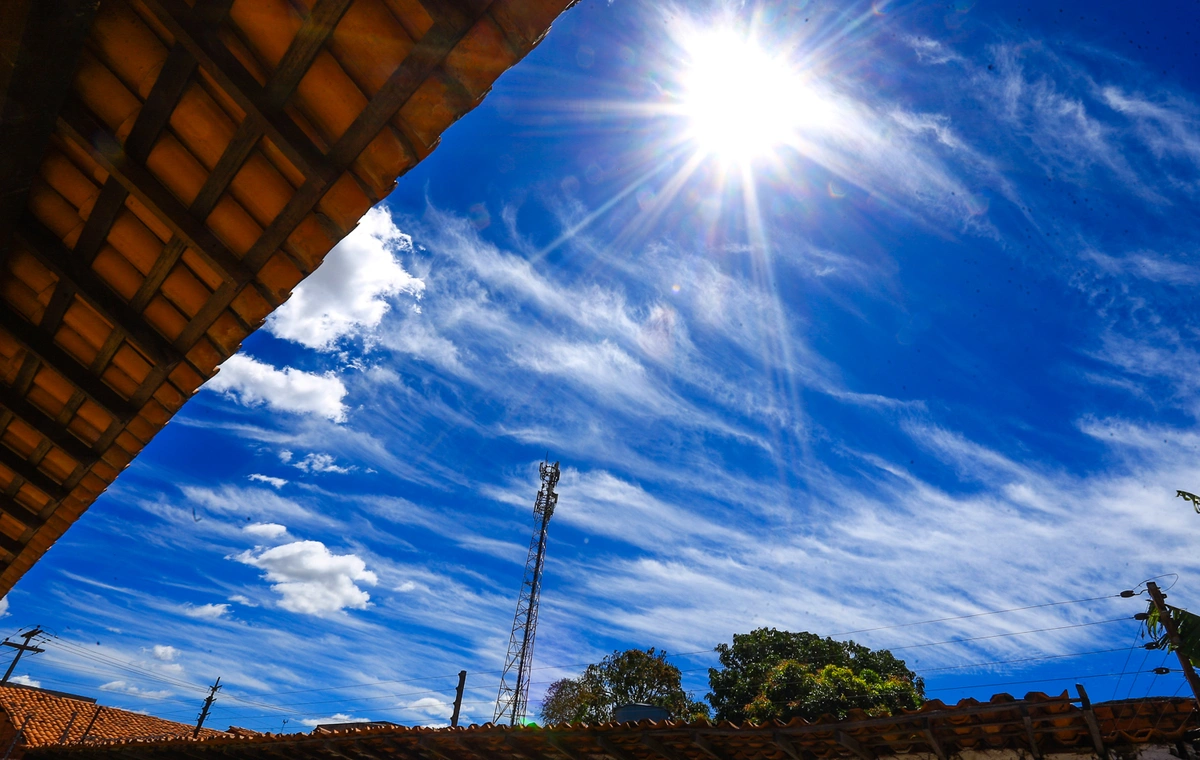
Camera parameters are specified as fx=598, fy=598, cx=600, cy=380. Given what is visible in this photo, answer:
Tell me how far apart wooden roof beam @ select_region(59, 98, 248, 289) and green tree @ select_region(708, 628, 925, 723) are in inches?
927

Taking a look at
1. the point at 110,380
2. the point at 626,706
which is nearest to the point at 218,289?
the point at 110,380

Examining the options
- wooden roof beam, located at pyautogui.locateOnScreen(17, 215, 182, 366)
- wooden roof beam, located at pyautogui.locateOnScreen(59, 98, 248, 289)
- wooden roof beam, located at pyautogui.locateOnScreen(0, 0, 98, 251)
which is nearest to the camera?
wooden roof beam, located at pyautogui.locateOnScreen(0, 0, 98, 251)

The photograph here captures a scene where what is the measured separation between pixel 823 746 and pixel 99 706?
31.9 meters

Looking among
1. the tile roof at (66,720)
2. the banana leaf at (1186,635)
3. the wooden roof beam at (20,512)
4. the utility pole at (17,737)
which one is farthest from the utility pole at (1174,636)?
the utility pole at (17,737)

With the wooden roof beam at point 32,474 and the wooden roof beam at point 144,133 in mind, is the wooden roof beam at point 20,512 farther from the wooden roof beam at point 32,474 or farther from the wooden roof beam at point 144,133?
the wooden roof beam at point 144,133

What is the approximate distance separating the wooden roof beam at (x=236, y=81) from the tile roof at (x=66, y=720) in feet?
76.6

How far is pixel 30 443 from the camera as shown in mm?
3684

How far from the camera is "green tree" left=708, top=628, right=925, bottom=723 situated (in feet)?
75.6

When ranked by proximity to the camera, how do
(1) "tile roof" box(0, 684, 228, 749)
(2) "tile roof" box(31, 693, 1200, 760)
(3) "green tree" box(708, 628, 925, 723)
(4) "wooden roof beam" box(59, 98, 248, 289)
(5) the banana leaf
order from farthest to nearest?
(3) "green tree" box(708, 628, 925, 723) → (1) "tile roof" box(0, 684, 228, 749) → (5) the banana leaf → (2) "tile roof" box(31, 693, 1200, 760) → (4) "wooden roof beam" box(59, 98, 248, 289)

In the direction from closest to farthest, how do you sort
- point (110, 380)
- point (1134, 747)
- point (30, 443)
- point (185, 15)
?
point (185, 15), point (110, 380), point (30, 443), point (1134, 747)

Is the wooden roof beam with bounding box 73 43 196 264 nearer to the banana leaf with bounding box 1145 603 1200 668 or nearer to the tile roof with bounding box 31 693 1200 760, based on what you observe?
the tile roof with bounding box 31 693 1200 760

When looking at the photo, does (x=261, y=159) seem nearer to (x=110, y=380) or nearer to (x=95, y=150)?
(x=95, y=150)

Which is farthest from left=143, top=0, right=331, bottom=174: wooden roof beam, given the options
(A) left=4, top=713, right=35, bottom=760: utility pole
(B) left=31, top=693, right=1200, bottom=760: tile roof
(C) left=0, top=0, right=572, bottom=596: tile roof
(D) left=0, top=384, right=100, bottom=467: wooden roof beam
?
(A) left=4, top=713, right=35, bottom=760: utility pole

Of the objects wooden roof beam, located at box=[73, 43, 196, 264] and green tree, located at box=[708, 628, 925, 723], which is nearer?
wooden roof beam, located at box=[73, 43, 196, 264]
